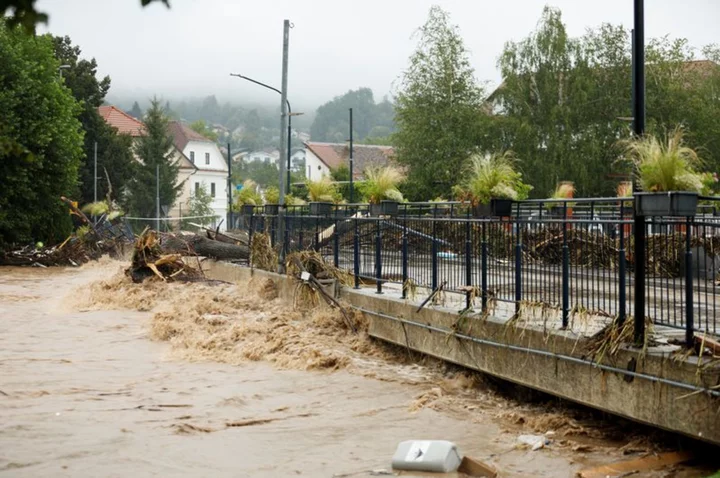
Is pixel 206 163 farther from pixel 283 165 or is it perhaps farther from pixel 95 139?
pixel 283 165

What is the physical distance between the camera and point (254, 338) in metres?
16.8

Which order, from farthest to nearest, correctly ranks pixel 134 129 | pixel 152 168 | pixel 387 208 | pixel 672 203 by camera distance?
pixel 134 129 → pixel 152 168 → pixel 387 208 → pixel 672 203

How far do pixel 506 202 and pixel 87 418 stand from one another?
286 inches

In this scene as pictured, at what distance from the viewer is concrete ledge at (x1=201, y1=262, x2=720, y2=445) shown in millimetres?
8234

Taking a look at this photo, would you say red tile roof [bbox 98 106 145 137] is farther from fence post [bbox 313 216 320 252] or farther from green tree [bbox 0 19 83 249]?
fence post [bbox 313 216 320 252]

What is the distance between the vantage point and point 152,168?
7769 centimetres

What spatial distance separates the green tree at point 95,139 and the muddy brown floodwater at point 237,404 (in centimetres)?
4467

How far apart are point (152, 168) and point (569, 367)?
70.7 metres

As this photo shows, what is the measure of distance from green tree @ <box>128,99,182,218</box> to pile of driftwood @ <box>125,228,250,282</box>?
46815 mm

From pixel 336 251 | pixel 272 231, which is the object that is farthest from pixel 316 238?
pixel 272 231

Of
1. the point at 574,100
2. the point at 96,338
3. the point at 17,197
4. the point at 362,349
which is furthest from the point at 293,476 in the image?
the point at 574,100

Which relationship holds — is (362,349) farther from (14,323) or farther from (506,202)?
(14,323)

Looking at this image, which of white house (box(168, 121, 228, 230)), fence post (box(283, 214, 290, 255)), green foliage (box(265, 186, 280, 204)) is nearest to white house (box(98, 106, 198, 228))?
white house (box(168, 121, 228, 230))

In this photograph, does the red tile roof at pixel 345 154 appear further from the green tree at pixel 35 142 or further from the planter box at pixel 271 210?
the planter box at pixel 271 210
